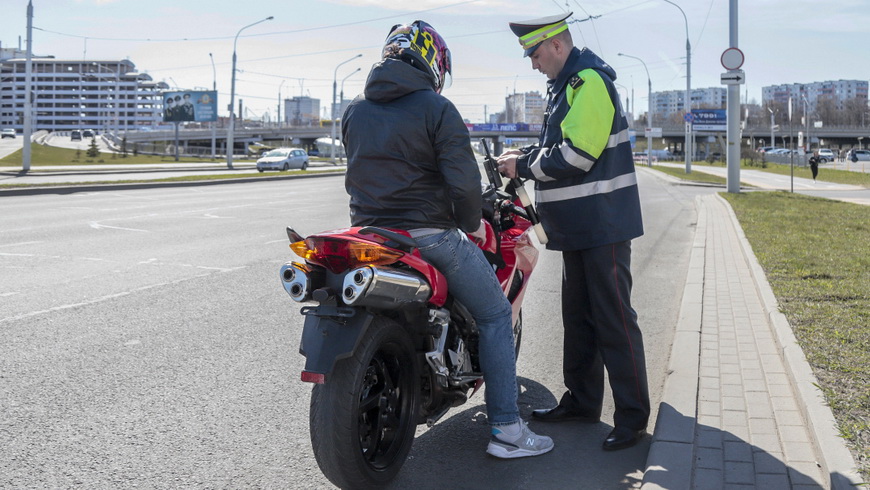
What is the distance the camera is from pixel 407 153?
3.41 metres

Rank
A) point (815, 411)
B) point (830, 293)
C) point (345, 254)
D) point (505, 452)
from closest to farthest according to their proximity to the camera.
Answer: point (345, 254) → point (505, 452) → point (815, 411) → point (830, 293)

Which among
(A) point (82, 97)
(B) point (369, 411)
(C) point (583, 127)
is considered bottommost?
(B) point (369, 411)

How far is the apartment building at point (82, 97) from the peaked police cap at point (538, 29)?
20040 centimetres

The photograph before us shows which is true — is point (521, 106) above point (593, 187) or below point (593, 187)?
above

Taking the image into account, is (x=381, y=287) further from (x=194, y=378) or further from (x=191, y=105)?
(x=191, y=105)

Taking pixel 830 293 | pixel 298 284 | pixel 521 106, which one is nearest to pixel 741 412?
pixel 298 284

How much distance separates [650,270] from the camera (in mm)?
10297

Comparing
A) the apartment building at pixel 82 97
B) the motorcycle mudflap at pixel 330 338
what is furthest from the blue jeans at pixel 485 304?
the apartment building at pixel 82 97

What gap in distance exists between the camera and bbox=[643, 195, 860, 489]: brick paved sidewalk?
11.3ft

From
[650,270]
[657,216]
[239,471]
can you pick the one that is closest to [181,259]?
[650,270]

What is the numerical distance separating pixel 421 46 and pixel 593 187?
44.0 inches

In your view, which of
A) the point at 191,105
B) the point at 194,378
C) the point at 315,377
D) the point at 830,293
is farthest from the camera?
the point at 191,105

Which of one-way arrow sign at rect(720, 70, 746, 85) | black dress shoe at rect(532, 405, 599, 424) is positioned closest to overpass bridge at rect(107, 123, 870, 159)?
one-way arrow sign at rect(720, 70, 746, 85)

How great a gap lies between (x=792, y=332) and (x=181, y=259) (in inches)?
281
